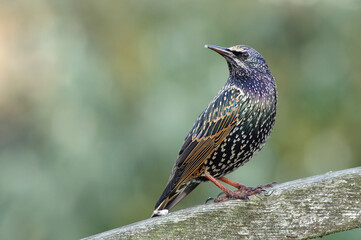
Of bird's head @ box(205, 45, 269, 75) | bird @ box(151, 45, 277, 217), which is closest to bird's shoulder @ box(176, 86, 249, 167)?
bird @ box(151, 45, 277, 217)

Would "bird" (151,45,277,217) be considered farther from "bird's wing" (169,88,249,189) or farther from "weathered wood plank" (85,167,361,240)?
"weathered wood plank" (85,167,361,240)

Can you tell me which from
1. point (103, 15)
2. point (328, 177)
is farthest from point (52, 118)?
point (328, 177)

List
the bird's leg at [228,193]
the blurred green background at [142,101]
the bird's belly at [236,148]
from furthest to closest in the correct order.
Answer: the blurred green background at [142,101] → the bird's belly at [236,148] → the bird's leg at [228,193]

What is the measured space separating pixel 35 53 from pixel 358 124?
8.91 ft

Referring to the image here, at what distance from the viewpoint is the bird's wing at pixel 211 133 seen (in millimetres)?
3240

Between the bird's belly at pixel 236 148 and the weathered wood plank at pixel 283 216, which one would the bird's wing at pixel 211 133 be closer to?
the bird's belly at pixel 236 148

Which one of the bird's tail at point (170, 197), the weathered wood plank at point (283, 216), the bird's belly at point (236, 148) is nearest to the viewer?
the weathered wood plank at point (283, 216)

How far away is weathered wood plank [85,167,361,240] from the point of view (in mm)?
2264

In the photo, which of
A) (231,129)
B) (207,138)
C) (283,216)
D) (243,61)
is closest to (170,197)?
(207,138)

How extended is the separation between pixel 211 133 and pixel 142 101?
1386 mm

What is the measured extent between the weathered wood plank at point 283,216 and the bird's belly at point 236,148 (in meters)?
0.87

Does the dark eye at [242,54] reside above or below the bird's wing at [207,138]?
above

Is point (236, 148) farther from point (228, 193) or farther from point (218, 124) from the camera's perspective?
point (228, 193)

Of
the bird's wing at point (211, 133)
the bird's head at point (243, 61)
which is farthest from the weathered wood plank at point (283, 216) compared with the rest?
the bird's head at point (243, 61)
